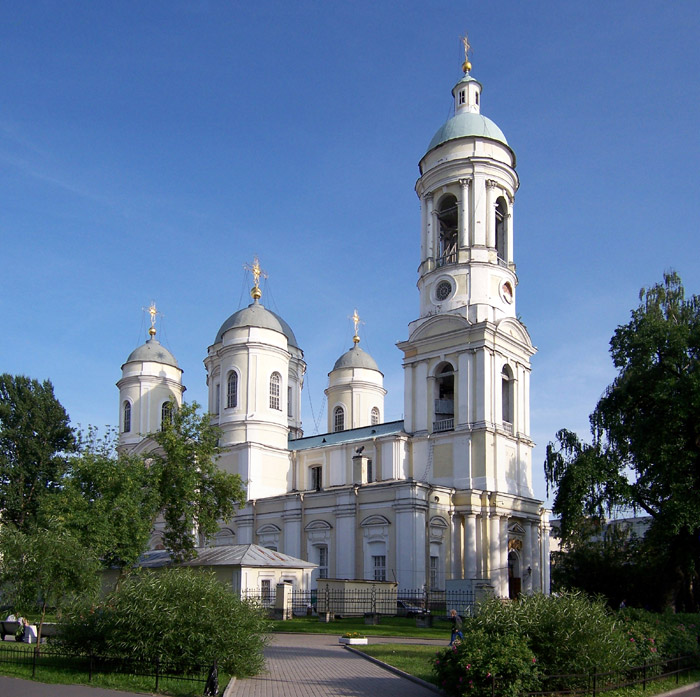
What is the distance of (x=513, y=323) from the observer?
1704 inches

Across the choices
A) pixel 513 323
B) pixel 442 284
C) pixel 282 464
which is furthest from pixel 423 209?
pixel 282 464

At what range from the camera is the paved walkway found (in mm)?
14828

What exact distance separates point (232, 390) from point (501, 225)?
18773 millimetres

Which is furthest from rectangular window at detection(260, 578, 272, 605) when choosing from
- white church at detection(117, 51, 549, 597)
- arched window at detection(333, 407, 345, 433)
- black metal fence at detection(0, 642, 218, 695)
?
arched window at detection(333, 407, 345, 433)

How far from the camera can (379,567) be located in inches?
1587

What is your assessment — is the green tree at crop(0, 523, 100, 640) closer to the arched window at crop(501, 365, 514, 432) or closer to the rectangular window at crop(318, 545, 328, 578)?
the rectangular window at crop(318, 545, 328, 578)

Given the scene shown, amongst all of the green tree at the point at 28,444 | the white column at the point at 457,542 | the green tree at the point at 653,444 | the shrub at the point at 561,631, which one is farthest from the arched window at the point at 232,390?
the shrub at the point at 561,631

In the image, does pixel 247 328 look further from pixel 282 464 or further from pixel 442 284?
pixel 442 284

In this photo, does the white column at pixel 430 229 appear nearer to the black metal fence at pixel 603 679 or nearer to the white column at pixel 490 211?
the white column at pixel 490 211

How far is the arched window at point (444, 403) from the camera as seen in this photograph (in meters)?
42.3

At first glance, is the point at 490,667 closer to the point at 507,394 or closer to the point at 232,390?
the point at 507,394

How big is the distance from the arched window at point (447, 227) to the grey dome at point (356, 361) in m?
17.3

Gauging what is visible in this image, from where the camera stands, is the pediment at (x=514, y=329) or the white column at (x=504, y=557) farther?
the pediment at (x=514, y=329)

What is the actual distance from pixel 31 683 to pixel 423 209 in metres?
35.1
